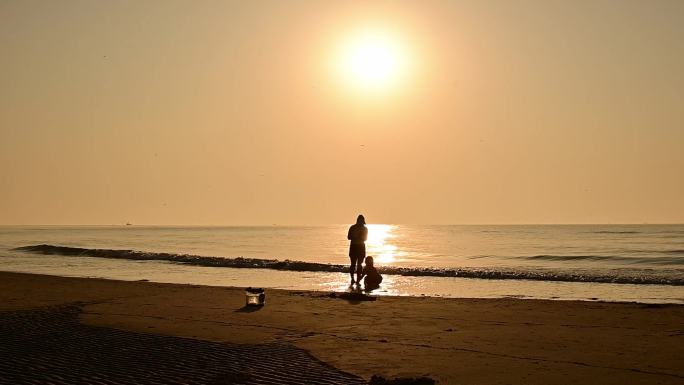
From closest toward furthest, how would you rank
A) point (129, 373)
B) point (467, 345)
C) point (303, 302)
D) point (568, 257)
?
point (129, 373)
point (467, 345)
point (303, 302)
point (568, 257)

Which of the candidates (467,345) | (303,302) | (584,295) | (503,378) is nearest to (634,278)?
(584,295)

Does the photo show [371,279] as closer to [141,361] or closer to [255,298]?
[255,298]

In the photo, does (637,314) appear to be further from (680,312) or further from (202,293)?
(202,293)

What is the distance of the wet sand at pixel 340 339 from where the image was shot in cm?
838

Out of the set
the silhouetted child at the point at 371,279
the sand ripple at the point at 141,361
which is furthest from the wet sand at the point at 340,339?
the silhouetted child at the point at 371,279

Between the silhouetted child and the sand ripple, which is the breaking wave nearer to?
the silhouetted child

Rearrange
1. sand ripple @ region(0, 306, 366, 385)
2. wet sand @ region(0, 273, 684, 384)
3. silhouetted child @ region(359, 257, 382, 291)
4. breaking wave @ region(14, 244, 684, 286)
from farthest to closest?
breaking wave @ region(14, 244, 684, 286)
silhouetted child @ region(359, 257, 382, 291)
wet sand @ region(0, 273, 684, 384)
sand ripple @ region(0, 306, 366, 385)

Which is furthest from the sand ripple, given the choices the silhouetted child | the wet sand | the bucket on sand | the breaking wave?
the breaking wave

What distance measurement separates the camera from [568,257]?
48.2m

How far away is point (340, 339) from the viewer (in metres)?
10.9

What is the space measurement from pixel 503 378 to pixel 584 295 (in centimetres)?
1355

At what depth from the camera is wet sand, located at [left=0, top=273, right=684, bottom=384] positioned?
838 centimetres

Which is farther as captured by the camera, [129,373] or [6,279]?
[6,279]

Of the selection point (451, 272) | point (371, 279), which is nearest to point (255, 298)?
point (371, 279)
